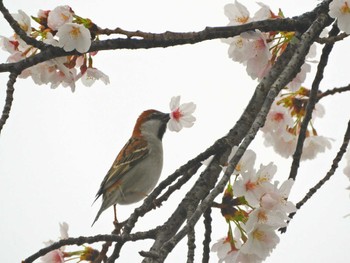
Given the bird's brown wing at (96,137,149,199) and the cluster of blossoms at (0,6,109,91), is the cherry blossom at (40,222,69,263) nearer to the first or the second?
the cluster of blossoms at (0,6,109,91)

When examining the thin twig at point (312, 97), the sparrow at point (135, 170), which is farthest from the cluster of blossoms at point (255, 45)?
the sparrow at point (135, 170)

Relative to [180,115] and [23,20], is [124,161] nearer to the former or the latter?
[180,115]

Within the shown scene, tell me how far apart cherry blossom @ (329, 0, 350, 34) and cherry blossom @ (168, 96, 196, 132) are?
1627mm

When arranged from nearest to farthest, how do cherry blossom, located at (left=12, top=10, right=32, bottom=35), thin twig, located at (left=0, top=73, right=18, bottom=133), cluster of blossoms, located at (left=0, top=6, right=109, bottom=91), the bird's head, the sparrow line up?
thin twig, located at (left=0, top=73, right=18, bottom=133) < cluster of blossoms, located at (left=0, top=6, right=109, bottom=91) < cherry blossom, located at (left=12, top=10, right=32, bottom=35) < the sparrow < the bird's head

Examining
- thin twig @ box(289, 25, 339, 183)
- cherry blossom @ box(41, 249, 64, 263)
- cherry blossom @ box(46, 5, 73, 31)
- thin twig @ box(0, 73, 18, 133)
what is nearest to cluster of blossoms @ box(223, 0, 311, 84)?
thin twig @ box(289, 25, 339, 183)

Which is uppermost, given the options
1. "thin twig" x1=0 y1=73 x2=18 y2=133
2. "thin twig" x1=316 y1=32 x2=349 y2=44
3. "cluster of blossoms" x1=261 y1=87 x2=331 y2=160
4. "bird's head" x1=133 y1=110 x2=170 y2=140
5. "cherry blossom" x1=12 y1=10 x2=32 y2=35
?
"bird's head" x1=133 y1=110 x2=170 y2=140

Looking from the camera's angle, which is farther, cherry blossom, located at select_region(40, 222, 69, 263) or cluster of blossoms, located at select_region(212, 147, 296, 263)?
cherry blossom, located at select_region(40, 222, 69, 263)

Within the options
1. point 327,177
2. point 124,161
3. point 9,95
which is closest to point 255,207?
point 327,177

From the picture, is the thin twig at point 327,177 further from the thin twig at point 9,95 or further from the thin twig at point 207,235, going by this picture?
the thin twig at point 9,95

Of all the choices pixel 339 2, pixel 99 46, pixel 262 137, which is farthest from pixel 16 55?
pixel 262 137

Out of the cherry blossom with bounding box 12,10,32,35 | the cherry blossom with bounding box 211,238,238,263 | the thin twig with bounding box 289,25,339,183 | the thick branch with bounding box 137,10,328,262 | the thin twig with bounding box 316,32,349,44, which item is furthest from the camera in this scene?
the thin twig with bounding box 289,25,339,183

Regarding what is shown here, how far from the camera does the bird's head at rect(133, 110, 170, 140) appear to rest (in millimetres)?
7548

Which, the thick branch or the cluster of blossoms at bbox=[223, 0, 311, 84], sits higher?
the cluster of blossoms at bbox=[223, 0, 311, 84]

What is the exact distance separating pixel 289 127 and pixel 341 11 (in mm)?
1787
